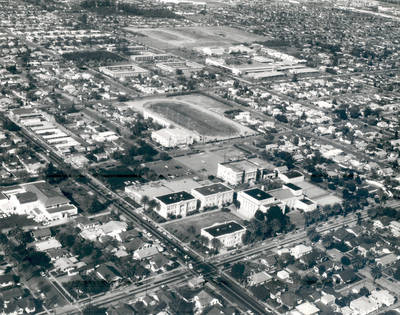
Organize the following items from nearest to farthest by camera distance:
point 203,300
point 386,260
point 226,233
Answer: point 203,300, point 386,260, point 226,233

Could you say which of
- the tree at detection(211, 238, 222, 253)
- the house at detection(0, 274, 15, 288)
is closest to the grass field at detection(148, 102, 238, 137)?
the tree at detection(211, 238, 222, 253)

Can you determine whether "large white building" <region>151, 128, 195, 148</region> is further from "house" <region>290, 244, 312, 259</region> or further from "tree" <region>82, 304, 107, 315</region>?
"tree" <region>82, 304, 107, 315</region>

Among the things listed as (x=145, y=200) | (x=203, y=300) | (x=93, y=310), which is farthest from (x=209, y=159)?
(x=93, y=310)

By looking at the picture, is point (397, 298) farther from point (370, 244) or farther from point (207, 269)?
point (207, 269)

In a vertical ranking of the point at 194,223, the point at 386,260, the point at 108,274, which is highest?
the point at 108,274

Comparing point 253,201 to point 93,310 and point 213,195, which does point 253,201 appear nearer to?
point 213,195

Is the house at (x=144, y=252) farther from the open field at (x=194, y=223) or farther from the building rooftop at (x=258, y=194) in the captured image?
the building rooftop at (x=258, y=194)

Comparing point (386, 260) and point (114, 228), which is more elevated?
point (114, 228)

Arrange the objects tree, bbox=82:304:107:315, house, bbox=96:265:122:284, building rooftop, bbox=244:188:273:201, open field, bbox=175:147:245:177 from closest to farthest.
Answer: tree, bbox=82:304:107:315 < house, bbox=96:265:122:284 < building rooftop, bbox=244:188:273:201 < open field, bbox=175:147:245:177
